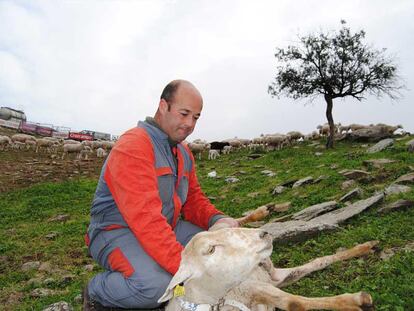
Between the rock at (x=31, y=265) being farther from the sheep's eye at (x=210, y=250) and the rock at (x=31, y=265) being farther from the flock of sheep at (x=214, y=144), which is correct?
the flock of sheep at (x=214, y=144)

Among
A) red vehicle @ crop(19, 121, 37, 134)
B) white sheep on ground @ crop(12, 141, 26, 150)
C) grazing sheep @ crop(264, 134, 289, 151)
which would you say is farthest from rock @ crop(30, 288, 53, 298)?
red vehicle @ crop(19, 121, 37, 134)

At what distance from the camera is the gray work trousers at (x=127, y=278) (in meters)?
3.54

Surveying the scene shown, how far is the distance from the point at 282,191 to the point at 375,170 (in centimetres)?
286

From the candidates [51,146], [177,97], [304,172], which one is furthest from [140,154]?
[51,146]

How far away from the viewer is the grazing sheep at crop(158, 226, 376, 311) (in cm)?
281

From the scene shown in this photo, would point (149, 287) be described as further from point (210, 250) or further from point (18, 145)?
point (18, 145)

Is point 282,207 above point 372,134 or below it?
A: below

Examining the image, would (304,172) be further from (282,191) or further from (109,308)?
(109,308)

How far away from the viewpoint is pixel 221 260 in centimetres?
279

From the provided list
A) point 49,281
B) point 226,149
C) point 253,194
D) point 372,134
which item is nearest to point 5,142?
point 226,149

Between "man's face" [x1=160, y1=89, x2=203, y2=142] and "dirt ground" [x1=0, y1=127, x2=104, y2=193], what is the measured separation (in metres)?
16.2

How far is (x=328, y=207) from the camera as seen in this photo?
774 cm

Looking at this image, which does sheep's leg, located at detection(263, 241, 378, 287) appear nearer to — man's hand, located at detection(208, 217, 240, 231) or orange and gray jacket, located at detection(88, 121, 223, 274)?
Result: man's hand, located at detection(208, 217, 240, 231)

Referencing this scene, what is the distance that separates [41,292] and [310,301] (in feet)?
17.5
